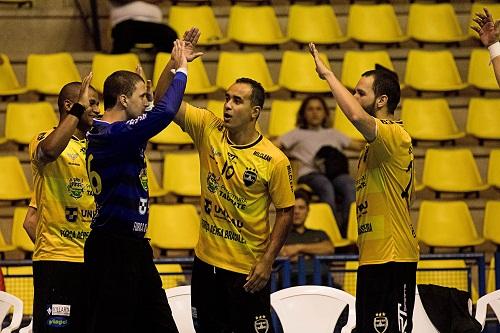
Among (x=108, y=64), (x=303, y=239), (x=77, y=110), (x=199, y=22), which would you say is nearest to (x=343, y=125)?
(x=199, y=22)

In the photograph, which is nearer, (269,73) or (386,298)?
(386,298)

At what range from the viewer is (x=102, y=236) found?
7.43 m

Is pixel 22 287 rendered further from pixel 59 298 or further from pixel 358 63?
pixel 358 63

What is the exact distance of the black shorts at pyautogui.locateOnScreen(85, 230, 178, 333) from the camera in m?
7.32

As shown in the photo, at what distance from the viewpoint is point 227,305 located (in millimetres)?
7973

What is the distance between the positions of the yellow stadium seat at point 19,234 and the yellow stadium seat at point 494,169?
421 centimetres

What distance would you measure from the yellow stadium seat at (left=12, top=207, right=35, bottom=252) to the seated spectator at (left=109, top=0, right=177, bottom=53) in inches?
91.5

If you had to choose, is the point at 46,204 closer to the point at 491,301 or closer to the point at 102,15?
the point at 491,301

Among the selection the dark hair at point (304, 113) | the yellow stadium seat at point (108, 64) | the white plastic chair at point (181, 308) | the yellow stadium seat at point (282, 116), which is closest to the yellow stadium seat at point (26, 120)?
the yellow stadium seat at point (108, 64)

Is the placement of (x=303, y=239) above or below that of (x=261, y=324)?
above

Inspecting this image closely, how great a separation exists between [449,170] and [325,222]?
5.07 feet

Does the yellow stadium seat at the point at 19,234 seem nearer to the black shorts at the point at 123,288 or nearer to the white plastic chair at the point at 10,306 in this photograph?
the white plastic chair at the point at 10,306

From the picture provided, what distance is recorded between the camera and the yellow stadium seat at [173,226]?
38.1 ft

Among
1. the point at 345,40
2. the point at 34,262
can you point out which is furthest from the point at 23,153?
the point at 34,262
